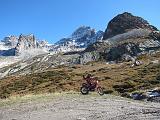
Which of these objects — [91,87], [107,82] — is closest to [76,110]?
[91,87]

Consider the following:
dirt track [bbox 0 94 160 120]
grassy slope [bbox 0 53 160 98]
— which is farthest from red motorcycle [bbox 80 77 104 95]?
grassy slope [bbox 0 53 160 98]

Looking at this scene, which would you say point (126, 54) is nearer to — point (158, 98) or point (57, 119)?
point (158, 98)

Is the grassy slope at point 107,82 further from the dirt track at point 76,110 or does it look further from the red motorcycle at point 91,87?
the dirt track at point 76,110

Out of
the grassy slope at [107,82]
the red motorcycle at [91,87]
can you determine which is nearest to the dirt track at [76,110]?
the red motorcycle at [91,87]

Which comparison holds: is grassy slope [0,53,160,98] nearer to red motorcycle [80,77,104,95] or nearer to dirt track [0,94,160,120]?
red motorcycle [80,77,104,95]

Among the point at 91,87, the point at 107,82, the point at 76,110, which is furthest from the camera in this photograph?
the point at 107,82

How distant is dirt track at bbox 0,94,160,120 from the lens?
21897 mm

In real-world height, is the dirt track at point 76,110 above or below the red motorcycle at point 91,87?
below

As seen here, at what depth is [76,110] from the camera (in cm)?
2575

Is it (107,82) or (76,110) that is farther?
(107,82)

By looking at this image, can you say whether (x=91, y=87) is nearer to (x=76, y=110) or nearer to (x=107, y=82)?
(x=76, y=110)

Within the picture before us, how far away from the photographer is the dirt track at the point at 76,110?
2190cm

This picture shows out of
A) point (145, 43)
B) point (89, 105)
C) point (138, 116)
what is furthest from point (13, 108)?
point (145, 43)

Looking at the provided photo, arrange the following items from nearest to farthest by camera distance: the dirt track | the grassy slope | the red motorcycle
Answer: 1. the dirt track
2. the red motorcycle
3. the grassy slope
